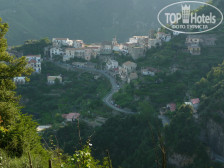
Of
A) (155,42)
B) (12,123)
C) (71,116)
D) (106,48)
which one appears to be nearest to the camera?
(12,123)

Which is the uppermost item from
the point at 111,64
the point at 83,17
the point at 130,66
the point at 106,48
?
the point at 83,17

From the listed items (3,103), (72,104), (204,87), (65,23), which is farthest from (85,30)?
(3,103)

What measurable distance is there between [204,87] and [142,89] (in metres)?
4.79

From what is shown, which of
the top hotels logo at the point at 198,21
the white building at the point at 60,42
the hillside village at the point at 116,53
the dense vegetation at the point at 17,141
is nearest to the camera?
the dense vegetation at the point at 17,141

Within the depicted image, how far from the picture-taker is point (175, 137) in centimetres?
A: 1938

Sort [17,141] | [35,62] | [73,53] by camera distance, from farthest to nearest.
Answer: [73,53], [35,62], [17,141]

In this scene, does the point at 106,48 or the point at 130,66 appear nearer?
the point at 130,66

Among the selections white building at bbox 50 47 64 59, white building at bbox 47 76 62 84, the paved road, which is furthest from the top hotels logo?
white building at bbox 47 76 62 84

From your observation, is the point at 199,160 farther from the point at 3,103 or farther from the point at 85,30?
the point at 85,30

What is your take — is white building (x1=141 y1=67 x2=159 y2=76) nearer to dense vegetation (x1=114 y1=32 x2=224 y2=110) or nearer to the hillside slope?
dense vegetation (x1=114 y1=32 x2=224 y2=110)

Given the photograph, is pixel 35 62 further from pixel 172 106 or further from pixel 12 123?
pixel 12 123

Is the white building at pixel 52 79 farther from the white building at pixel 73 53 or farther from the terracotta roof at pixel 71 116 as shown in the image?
the terracotta roof at pixel 71 116

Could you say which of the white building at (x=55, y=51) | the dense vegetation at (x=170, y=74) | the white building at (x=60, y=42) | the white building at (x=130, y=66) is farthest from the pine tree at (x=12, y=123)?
the white building at (x=60, y=42)

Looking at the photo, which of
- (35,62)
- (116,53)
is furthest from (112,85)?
(35,62)
